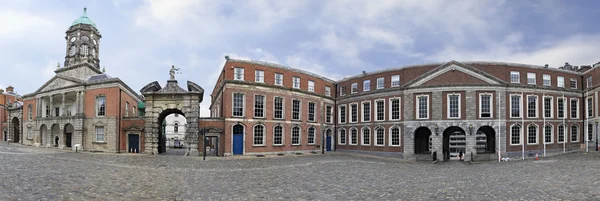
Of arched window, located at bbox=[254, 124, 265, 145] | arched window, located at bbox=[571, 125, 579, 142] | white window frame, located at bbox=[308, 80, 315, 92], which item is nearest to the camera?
arched window, located at bbox=[254, 124, 265, 145]

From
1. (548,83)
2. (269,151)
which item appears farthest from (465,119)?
(269,151)

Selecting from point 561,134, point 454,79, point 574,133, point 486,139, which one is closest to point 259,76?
point 454,79

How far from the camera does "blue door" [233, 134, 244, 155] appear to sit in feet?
110

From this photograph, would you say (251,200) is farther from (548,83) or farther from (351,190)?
(548,83)

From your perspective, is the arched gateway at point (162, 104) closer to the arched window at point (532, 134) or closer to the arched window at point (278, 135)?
the arched window at point (278, 135)

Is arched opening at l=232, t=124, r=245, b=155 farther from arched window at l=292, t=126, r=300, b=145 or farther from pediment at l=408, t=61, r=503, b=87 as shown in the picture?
pediment at l=408, t=61, r=503, b=87

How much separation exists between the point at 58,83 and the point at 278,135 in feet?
92.4

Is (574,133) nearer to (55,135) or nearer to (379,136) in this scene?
(379,136)

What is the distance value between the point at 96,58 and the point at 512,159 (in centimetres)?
5522

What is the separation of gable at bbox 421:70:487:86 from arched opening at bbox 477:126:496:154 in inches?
230

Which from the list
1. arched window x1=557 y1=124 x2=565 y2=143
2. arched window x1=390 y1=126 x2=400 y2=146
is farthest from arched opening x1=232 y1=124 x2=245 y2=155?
arched window x1=557 y1=124 x2=565 y2=143

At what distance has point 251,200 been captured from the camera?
1072 cm

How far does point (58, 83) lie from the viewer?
4116cm

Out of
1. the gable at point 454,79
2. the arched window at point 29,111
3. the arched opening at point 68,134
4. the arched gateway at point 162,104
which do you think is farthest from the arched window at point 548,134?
the arched window at point 29,111
